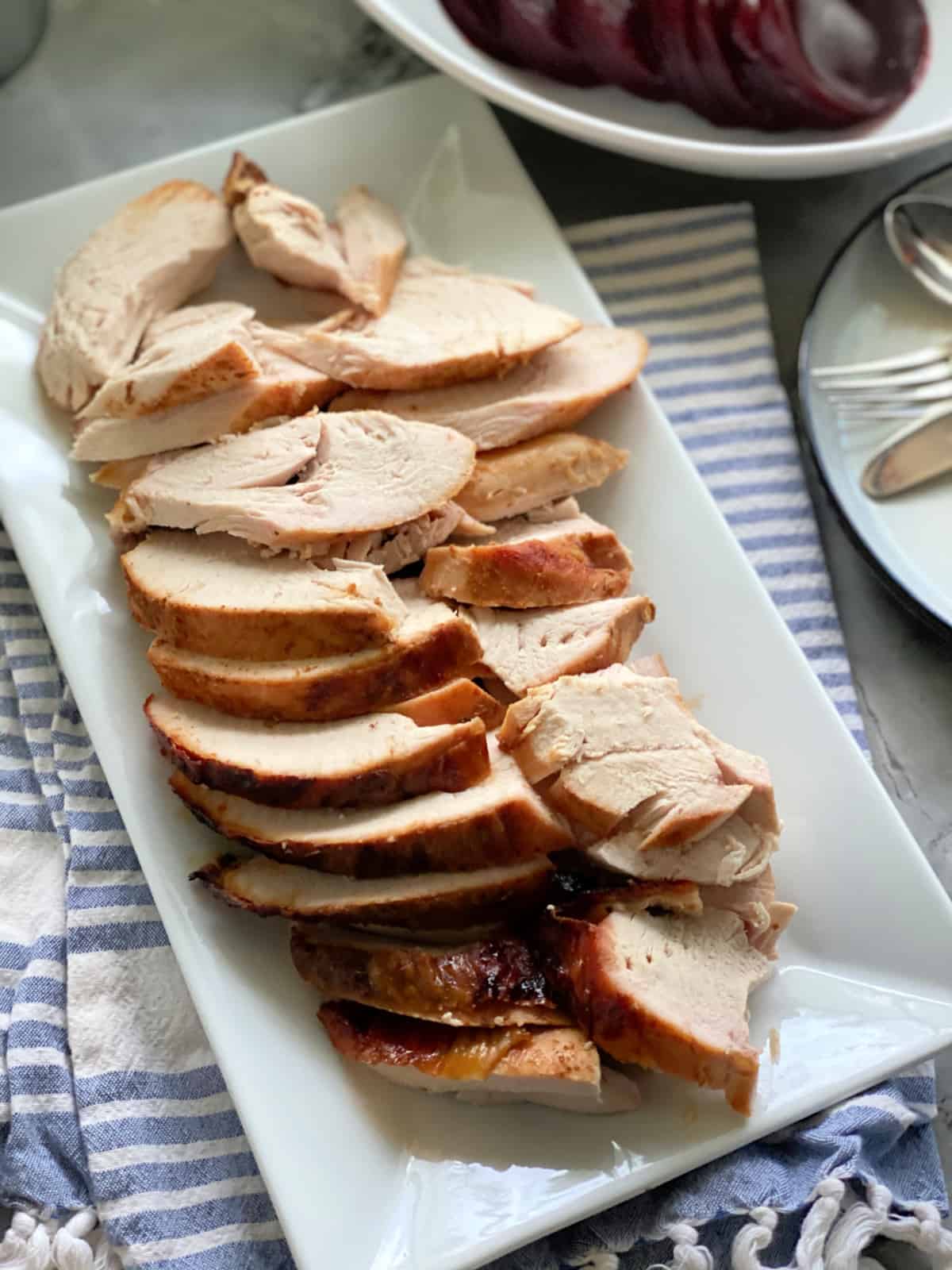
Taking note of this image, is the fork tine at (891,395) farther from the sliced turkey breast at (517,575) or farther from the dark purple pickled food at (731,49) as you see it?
the sliced turkey breast at (517,575)

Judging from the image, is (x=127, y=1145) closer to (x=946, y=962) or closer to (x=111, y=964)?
(x=111, y=964)

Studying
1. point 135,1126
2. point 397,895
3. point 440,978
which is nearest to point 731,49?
point 397,895

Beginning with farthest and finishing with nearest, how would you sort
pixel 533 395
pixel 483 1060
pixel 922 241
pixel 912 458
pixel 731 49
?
pixel 922 241 → pixel 731 49 → pixel 912 458 → pixel 533 395 → pixel 483 1060

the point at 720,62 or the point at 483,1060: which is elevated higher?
the point at 720,62

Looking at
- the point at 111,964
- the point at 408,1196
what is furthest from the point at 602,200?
the point at 408,1196

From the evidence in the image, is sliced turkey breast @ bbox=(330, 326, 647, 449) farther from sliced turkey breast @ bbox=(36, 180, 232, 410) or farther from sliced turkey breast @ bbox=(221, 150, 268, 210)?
sliced turkey breast @ bbox=(221, 150, 268, 210)

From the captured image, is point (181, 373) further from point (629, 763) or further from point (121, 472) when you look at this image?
point (629, 763)
